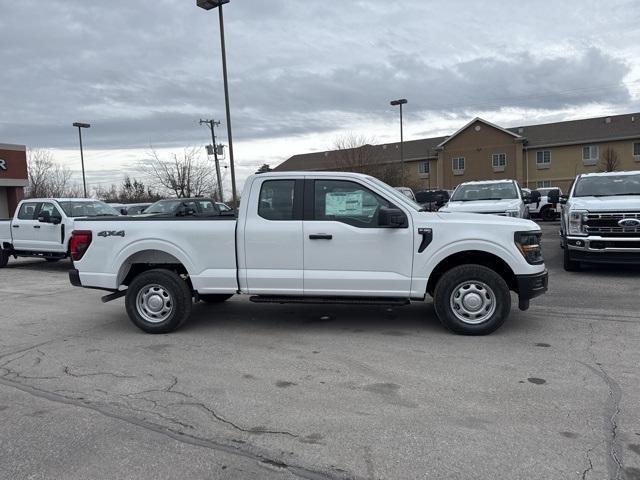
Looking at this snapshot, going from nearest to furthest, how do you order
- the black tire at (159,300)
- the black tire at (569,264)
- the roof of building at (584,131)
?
the black tire at (159,300)
the black tire at (569,264)
the roof of building at (584,131)

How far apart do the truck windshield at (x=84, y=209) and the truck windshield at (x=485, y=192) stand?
9115 millimetres

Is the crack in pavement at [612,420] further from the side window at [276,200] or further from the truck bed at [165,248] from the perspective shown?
the truck bed at [165,248]

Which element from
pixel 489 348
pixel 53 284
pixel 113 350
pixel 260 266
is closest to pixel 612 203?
pixel 489 348

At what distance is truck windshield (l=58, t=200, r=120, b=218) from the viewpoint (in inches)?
543

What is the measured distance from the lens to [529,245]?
20.3 feet

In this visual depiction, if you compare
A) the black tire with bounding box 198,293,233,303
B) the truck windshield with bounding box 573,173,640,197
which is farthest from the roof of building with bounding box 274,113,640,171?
the black tire with bounding box 198,293,233,303

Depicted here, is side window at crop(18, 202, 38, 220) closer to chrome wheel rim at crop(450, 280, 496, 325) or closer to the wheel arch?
the wheel arch

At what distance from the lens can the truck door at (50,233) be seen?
13609mm

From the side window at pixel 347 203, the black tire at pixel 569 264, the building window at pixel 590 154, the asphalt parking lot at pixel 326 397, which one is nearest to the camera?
the asphalt parking lot at pixel 326 397

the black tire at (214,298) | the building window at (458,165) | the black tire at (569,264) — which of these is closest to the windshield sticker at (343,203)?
the black tire at (214,298)

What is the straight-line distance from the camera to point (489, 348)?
227 inches

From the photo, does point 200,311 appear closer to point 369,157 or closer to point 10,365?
point 10,365

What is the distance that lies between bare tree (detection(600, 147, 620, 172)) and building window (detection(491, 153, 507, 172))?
8.47 m

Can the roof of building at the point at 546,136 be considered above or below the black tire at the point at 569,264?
above
